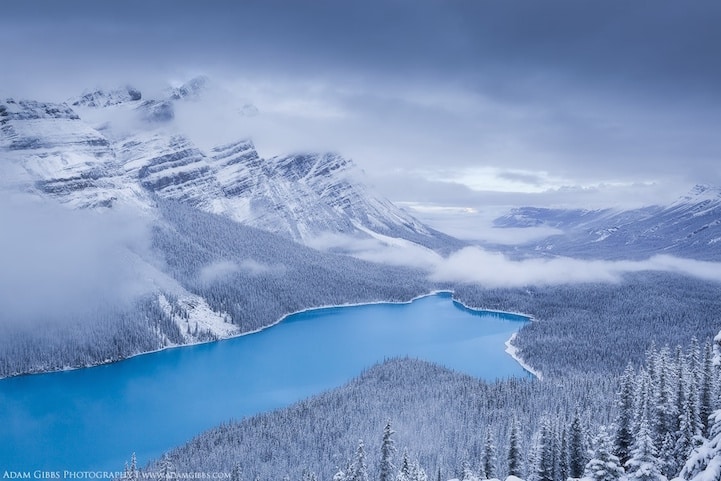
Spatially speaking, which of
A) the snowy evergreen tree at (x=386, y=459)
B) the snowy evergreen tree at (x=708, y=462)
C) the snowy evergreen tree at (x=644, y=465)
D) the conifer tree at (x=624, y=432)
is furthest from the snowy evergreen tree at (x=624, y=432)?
the snowy evergreen tree at (x=708, y=462)

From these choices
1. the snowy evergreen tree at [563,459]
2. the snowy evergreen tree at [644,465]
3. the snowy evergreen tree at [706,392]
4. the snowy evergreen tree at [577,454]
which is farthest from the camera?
the snowy evergreen tree at [563,459]

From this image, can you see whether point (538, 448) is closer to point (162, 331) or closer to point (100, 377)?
point (100, 377)

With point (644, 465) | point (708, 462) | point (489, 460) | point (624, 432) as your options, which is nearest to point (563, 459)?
point (624, 432)

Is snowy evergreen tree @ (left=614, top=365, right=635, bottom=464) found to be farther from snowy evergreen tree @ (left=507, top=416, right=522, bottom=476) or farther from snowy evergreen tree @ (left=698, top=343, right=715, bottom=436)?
snowy evergreen tree @ (left=507, top=416, right=522, bottom=476)

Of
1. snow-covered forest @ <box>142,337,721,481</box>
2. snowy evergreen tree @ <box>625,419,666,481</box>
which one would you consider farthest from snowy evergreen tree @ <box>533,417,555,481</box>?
snowy evergreen tree @ <box>625,419,666,481</box>

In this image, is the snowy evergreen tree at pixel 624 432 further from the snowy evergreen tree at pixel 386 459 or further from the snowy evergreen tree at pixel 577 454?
the snowy evergreen tree at pixel 386 459

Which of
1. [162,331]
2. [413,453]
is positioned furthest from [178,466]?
[162,331]

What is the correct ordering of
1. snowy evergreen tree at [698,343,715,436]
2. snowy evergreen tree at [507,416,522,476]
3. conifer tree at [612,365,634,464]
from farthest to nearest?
snowy evergreen tree at [507,416,522,476], conifer tree at [612,365,634,464], snowy evergreen tree at [698,343,715,436]

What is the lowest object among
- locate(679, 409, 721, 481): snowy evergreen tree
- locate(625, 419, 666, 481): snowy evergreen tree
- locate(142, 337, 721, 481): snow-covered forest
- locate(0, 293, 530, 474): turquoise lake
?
locate(0, 293, 530, 474): turquoise lake
